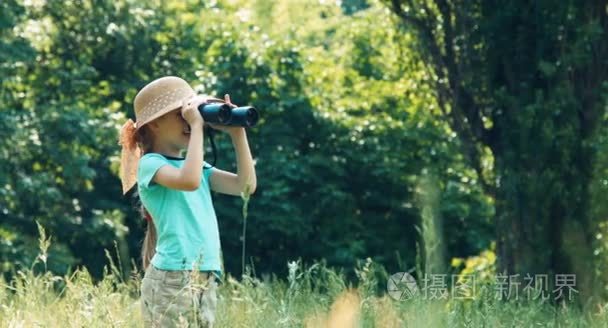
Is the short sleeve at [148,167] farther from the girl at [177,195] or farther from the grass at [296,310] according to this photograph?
the grass at [296,310]

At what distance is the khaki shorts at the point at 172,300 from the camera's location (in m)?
4.28

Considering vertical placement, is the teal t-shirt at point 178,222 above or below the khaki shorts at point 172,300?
above

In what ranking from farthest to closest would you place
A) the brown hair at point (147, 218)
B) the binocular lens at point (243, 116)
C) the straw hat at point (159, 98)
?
the brown hair at point (147, 218)
the straw hat at point (159, 98)
the binocular lens at point (243, 116)

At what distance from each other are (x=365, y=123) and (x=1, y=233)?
569 centimetres

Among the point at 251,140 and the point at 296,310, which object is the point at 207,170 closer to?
the point at 296,310

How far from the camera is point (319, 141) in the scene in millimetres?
17312

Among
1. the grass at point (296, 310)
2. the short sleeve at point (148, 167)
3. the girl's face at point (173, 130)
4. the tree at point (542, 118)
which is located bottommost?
the grass at point (296, 310)

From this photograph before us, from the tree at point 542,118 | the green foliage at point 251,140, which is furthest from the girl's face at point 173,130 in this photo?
the green foliage at point 251,140

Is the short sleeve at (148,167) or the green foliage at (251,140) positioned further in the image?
the green foliage at (251,140)

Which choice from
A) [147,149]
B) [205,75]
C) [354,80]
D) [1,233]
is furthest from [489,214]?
[147,149]

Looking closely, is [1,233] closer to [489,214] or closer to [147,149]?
[489,214]

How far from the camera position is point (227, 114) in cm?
437

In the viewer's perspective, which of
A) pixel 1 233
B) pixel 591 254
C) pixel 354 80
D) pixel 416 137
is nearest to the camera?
pixel 591 254

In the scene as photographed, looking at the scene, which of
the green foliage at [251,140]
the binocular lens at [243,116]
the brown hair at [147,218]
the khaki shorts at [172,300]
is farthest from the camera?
the green foliage at [251,140]
